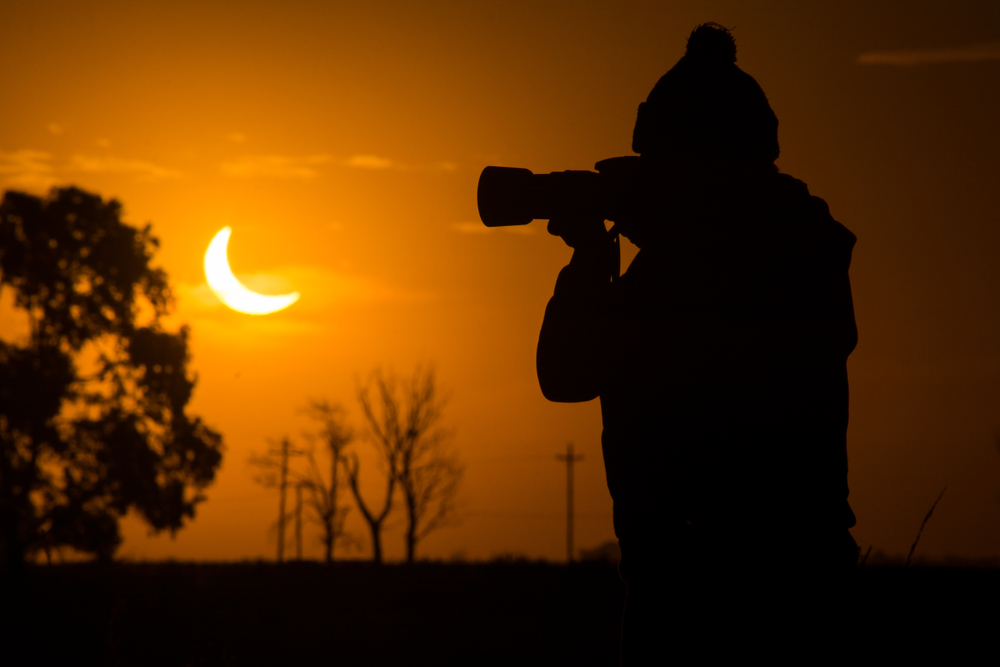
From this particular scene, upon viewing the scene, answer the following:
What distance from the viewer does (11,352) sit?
2462 cm

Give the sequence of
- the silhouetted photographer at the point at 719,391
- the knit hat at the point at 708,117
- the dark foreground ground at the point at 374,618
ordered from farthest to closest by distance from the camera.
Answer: the dark foreground ground at the point at 374,618
the knit hat at the point at 708,117
the silhouetted photographer at the point at 719,391

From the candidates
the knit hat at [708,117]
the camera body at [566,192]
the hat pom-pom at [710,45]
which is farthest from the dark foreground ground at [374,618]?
the hat pom-pom at [710,45]

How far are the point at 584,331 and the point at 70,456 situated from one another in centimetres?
2612

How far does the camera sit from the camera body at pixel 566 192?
194cm

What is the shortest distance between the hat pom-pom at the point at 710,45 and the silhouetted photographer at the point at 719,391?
0.08m

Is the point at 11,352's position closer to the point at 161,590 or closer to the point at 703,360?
the point at 161,590

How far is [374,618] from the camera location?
40.3 ft

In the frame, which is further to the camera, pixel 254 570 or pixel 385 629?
pixel 254 570

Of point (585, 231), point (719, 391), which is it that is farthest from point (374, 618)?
point (719, 391)

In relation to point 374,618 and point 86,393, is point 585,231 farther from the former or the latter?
point 86,393

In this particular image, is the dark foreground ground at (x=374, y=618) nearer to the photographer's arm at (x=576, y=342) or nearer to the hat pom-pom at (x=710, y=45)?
the photographer's arm at (x=576, y=342)

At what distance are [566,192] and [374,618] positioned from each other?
11.3m

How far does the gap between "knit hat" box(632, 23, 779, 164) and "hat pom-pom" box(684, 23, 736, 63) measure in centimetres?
2

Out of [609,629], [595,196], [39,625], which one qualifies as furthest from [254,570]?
[595,196]
